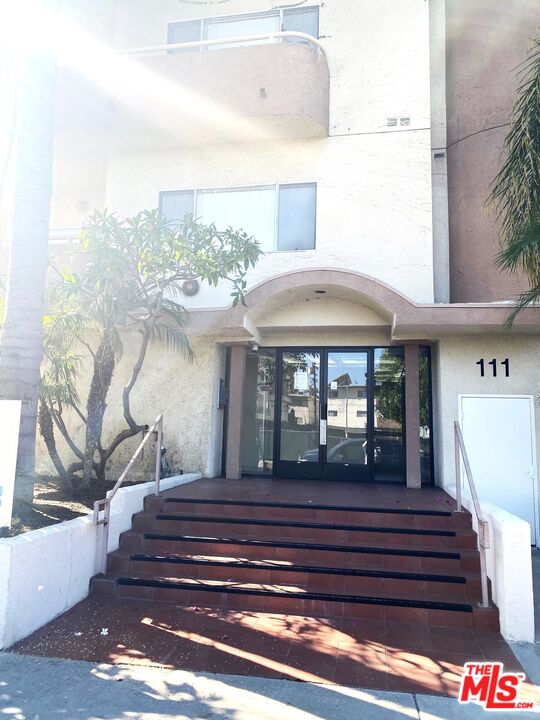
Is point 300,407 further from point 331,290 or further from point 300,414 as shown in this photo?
point 331,290

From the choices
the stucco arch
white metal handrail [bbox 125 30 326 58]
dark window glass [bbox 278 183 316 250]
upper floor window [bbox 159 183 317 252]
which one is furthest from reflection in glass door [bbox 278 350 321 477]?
white metal handrail [bbox 125 30 326 58]

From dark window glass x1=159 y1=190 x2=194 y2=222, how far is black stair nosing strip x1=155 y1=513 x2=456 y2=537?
6.15 metres

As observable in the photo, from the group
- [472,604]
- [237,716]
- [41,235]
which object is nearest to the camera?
[237,716]

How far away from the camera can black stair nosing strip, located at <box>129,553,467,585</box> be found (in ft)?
18.0

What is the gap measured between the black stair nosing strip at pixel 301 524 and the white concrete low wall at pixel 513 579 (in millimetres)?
1068

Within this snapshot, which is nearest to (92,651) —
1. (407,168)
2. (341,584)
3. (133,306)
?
(341,584)

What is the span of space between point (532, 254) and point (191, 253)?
436 centimetres

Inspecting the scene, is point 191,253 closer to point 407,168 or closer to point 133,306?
point 133,306

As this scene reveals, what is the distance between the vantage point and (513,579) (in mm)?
4891

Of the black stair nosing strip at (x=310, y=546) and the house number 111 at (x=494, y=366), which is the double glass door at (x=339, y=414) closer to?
the house number 111 at (x=494, y=366)

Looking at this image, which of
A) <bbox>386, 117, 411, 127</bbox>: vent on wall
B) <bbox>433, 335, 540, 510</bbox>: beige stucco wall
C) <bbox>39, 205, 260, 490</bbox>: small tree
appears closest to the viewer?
<bbox>39, 205, 260, 490</bbox>: small tree

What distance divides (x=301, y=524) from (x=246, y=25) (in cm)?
1007

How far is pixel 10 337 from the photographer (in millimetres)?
6055

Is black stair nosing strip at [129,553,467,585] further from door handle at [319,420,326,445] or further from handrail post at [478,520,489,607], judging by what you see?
door handle at [319,420,326,445]
